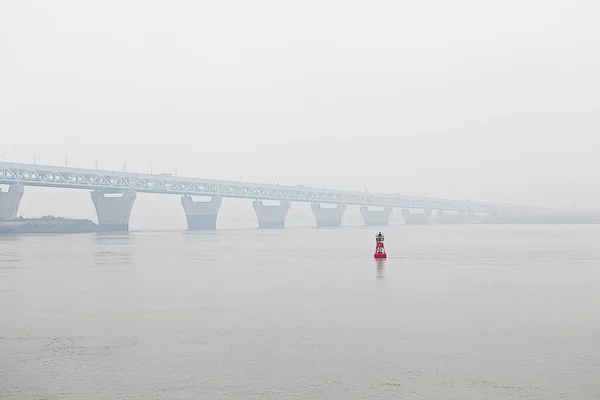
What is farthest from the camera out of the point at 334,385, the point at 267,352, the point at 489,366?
the point at 267,352

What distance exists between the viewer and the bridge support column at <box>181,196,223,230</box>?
19050 cm

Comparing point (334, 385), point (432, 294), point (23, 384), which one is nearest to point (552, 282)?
point (432, 294)

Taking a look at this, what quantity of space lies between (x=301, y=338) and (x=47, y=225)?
140422 mm

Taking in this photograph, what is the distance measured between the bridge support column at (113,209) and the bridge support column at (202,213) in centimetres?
3250

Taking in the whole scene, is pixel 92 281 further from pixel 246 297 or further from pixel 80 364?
pixel 80 364

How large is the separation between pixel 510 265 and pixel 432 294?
18104 mm

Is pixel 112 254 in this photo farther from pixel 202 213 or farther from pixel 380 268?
pixel 202 213

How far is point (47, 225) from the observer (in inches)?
5625

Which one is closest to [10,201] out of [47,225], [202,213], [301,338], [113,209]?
[47,225]

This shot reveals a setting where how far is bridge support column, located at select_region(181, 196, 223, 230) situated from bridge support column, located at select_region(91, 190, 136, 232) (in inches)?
1280

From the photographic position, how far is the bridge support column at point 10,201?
13338cm

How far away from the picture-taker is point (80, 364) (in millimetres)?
13617

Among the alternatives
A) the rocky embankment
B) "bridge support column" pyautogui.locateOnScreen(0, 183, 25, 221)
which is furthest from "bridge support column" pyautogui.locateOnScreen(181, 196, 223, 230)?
"bridge support column" pyautogui.locateOnScreen(0, 183, 25, 221)

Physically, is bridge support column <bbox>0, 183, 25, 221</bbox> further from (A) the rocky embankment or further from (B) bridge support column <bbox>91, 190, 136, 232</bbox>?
(B) bridge support column <bbox>91, 190, 136, 232</bbox>
